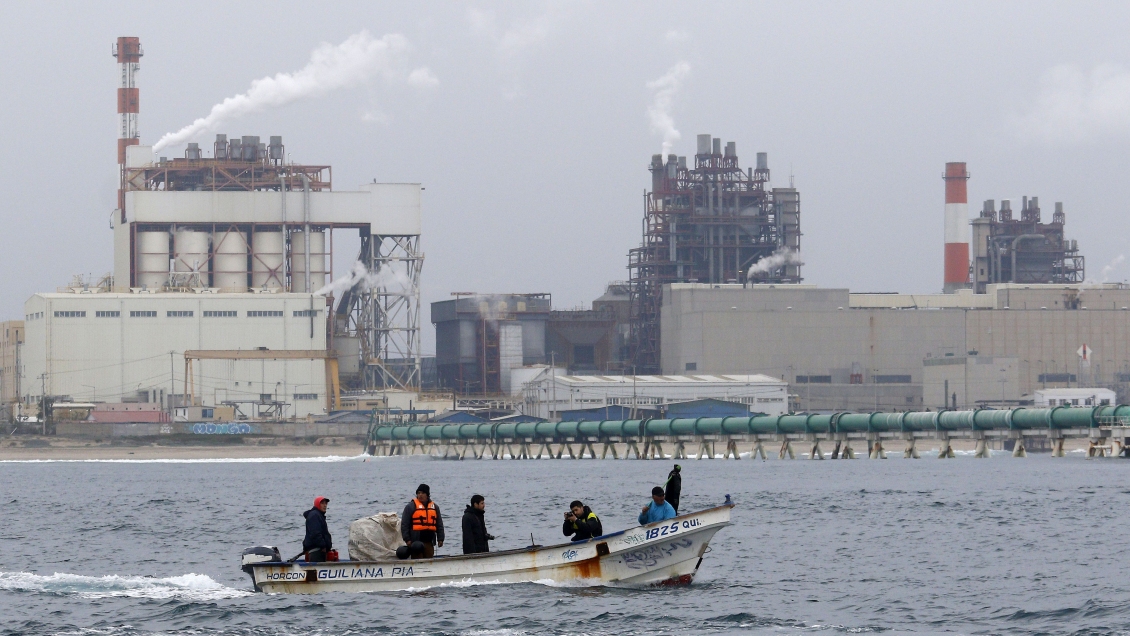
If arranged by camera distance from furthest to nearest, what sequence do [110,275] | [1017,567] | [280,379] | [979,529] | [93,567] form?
[110,275]
[280,379]
[979,529]
[93,567]
[1017,567]

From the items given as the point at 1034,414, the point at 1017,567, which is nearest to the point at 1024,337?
the point at 1034,414

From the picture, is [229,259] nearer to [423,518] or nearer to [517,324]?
[517,324]

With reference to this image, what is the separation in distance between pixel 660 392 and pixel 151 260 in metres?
52.9

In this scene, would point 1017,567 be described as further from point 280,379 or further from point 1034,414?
point 280,379

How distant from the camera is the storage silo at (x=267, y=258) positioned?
18188cm

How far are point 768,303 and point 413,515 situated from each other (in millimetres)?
142992

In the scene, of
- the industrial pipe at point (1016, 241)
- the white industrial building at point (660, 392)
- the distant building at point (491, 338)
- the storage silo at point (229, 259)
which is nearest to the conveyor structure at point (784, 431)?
the white industrial building at point (660, 392)

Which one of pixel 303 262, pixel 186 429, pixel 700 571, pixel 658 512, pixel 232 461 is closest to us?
pixel 658 512

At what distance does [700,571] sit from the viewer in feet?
133

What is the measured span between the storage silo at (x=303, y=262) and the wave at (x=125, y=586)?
142m

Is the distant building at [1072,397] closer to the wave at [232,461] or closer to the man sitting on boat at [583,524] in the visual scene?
the wave at [232,461]

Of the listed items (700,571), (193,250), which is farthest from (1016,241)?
(700,571)

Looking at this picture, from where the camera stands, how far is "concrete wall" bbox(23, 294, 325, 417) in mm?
163125

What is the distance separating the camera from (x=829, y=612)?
33.8 m
